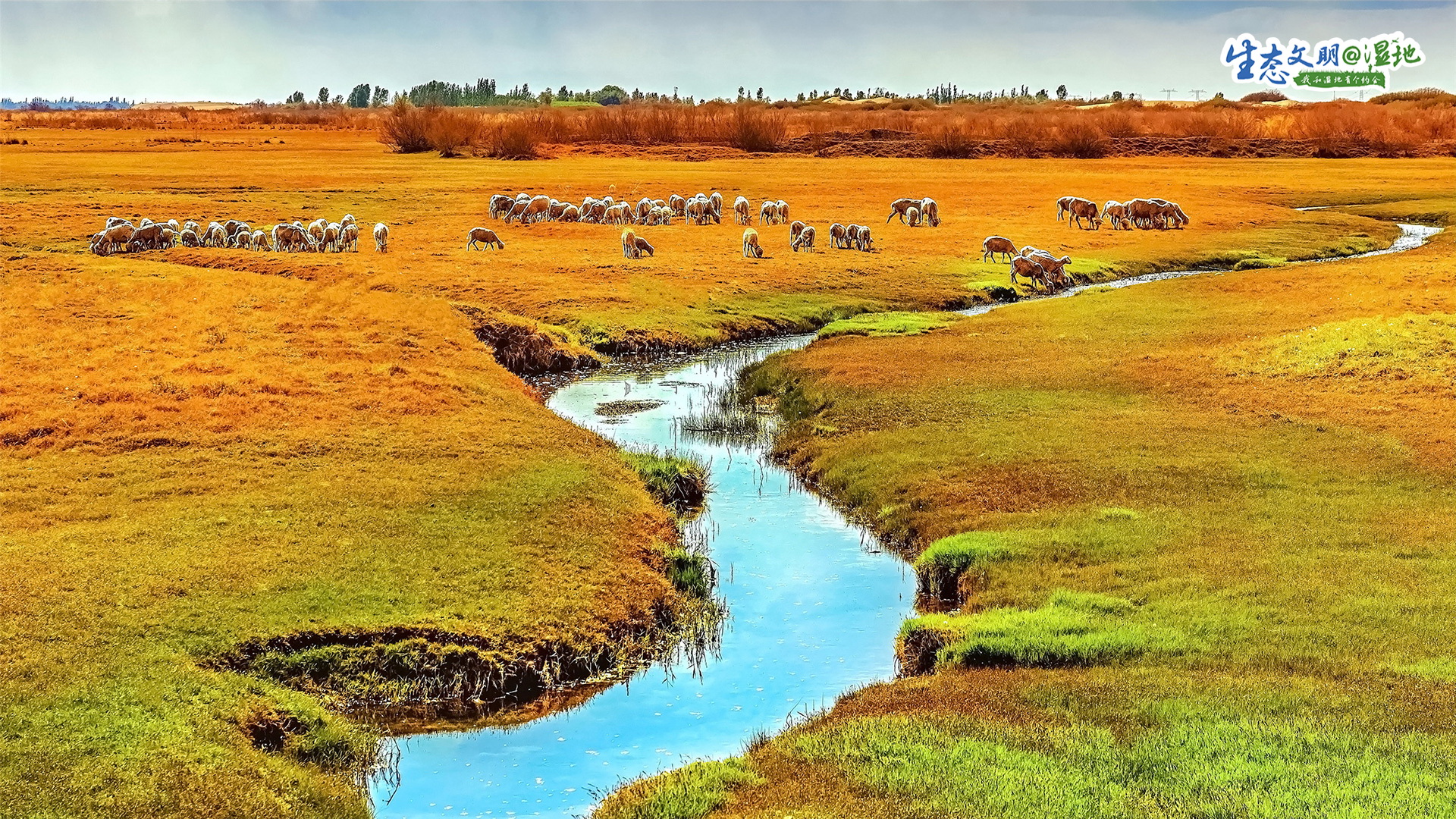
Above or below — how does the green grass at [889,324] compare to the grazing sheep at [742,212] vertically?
below

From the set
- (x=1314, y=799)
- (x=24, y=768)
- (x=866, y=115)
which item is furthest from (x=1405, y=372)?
(x=866, y=115)

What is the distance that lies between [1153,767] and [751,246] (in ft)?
103

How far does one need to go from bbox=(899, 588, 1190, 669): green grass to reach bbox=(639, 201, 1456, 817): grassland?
30 mm

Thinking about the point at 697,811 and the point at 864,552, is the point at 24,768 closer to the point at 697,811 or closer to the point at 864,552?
the point at 697,811

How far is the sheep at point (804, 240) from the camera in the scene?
41.4m

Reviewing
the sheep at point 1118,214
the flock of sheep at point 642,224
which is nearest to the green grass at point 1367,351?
the flock of sheep at point 642,224

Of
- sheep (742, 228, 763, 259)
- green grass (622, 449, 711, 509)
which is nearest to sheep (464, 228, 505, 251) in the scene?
sheep (742, 228, 763, 259)

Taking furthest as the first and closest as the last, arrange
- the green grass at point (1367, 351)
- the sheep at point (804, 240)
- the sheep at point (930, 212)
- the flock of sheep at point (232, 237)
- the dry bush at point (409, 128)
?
the dry bush at point (409, 128)
the sheep at point (930, 212)
the sheep at point (804, 240)
the flock of sheep at point (232, 237)
the green grass at point (1367, 351)

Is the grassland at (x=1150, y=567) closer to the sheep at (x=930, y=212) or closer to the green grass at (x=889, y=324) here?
the green grass at (x=889, y=324)

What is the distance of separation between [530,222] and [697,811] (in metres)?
39.6

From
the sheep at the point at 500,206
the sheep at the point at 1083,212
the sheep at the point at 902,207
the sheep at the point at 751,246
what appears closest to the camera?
the sheep at the point at 751,246

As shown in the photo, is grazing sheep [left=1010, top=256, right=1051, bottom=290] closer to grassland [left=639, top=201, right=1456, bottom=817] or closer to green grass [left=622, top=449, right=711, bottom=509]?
grassland [left=639, top=201, right=1456, bottom=817]

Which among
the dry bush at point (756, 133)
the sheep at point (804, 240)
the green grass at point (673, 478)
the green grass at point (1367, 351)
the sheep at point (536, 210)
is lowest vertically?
the green grass at point (673, 478)

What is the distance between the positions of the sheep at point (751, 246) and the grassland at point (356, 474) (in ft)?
2.51
